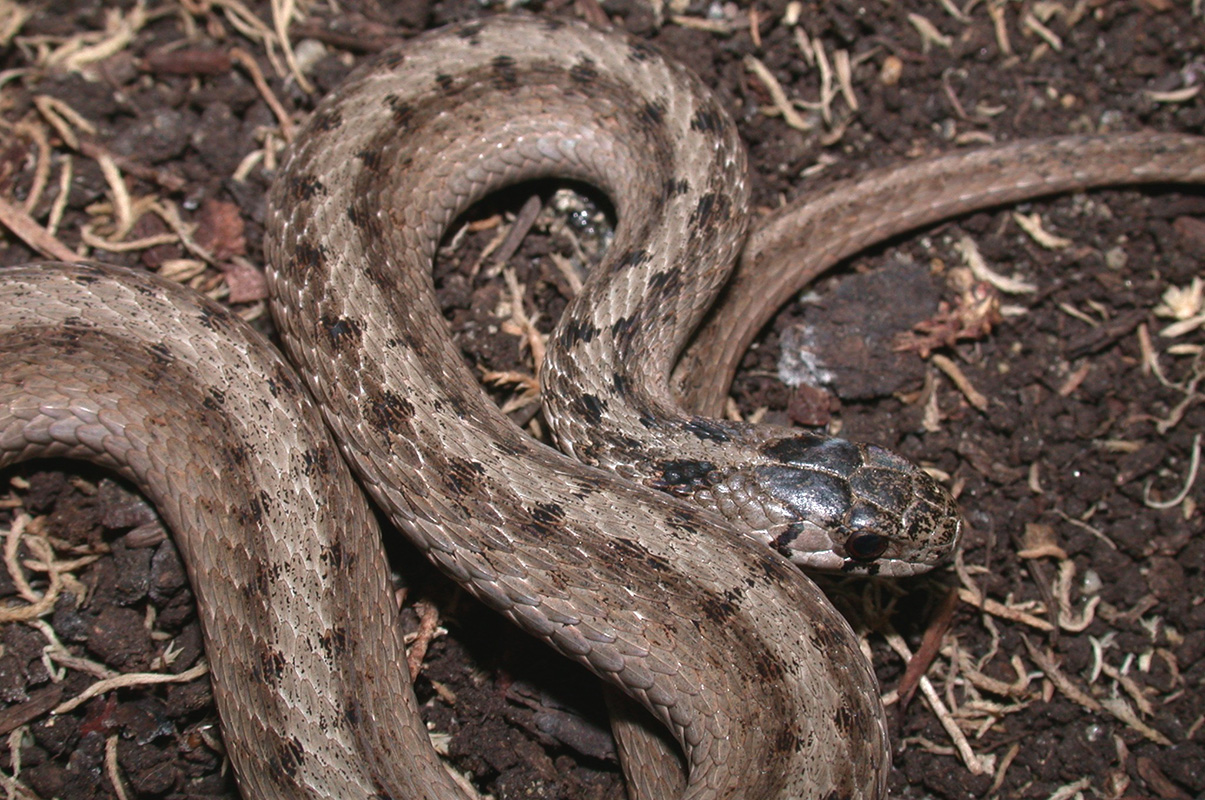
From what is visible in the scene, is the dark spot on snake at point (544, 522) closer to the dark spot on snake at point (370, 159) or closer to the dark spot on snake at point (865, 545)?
the dark spot on snake at point (865, 545)

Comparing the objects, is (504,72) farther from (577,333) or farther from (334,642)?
(334,642)

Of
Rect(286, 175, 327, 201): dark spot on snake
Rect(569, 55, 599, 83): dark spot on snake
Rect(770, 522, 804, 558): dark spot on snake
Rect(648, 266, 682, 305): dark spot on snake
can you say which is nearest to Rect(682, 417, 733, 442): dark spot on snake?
Rect(770, 522, 804, 558): dark spot on snake

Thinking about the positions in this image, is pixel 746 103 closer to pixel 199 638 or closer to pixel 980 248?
pixel 980 248

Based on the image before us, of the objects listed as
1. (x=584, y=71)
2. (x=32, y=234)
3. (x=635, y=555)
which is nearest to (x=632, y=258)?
(x=584, y=71)

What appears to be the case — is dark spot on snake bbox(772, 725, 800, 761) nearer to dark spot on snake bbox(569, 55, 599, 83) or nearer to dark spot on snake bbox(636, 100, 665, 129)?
dark spot on snake bbox(636, 100, 665, 129)

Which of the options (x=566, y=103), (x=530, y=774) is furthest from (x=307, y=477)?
(x=566, y=103)

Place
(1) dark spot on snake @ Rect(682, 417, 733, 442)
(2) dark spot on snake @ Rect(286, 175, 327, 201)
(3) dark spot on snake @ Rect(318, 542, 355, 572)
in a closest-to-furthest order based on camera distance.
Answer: (3) dark spot on snake @ Rect(318, 542, 355, 572) < (1) dark spot on snake @ Rect(682, 417, 733, 442) < (2) dark spot on snake @ Rect(286, 175, 327, 201)
